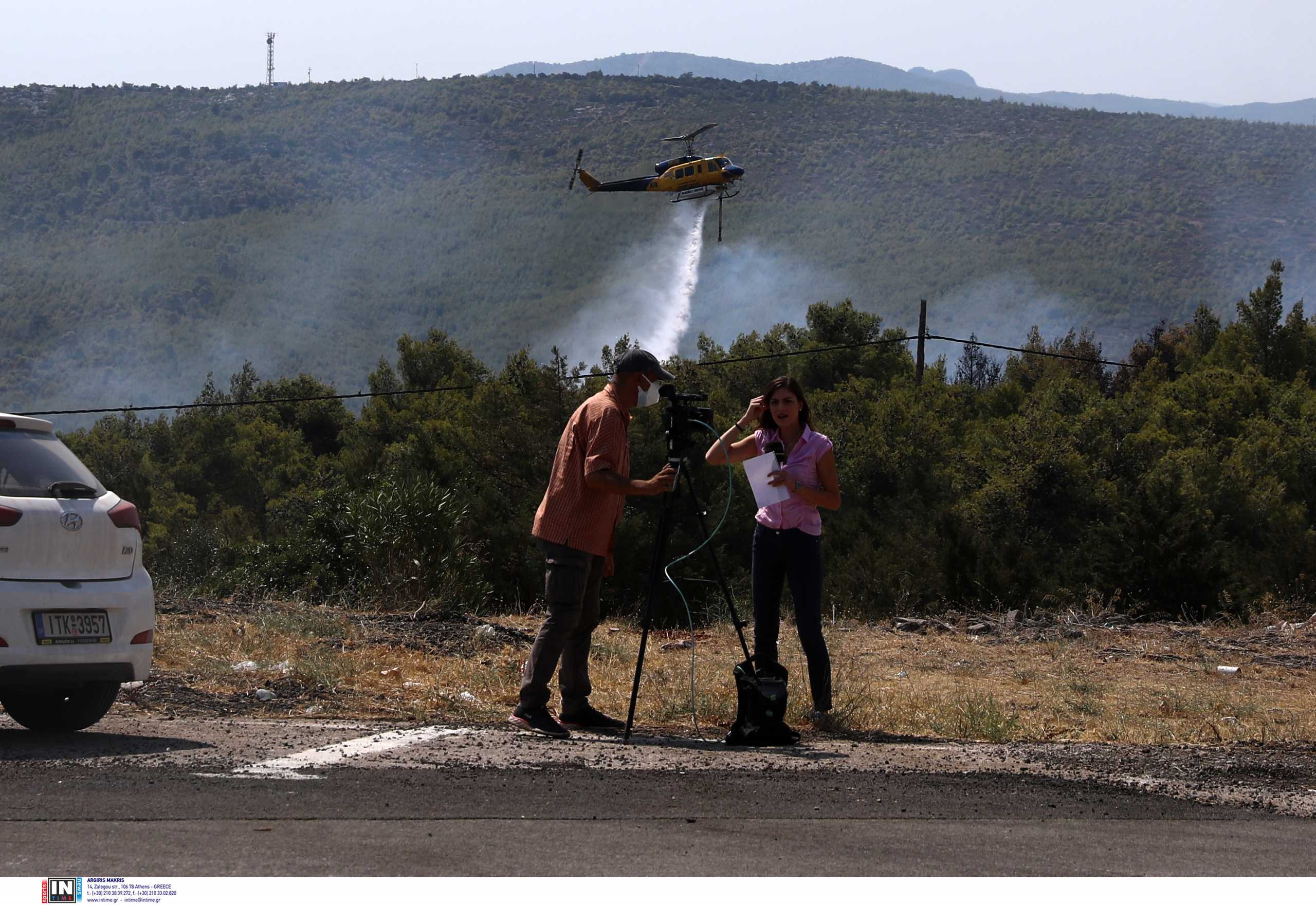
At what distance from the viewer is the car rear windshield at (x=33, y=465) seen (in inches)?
259

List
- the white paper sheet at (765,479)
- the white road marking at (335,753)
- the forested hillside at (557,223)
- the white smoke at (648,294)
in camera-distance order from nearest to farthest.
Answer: the white road marking at (335,753) → the white paper sheet at (765,479) → the white smoke at (648,294) → the forested hillside at (557,223)

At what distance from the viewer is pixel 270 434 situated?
2287 inches

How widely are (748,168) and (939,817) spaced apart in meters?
107

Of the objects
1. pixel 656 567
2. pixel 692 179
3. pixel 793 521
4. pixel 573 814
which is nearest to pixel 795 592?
pixel 793 521

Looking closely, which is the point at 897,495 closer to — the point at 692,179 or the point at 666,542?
the point at 692,179

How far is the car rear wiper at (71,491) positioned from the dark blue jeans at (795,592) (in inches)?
133

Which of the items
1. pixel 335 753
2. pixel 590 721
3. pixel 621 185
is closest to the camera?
pixel 335 753

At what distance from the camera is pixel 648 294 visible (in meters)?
93.1

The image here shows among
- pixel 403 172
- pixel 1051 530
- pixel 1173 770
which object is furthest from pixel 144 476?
pixel 403 172

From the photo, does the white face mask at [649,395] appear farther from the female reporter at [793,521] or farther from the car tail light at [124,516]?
the car tail light at [124,516]

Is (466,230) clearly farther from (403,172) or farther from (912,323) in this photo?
(912,323)

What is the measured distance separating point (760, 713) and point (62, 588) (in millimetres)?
3357

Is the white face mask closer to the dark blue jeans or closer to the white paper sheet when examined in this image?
the white paper sheet
